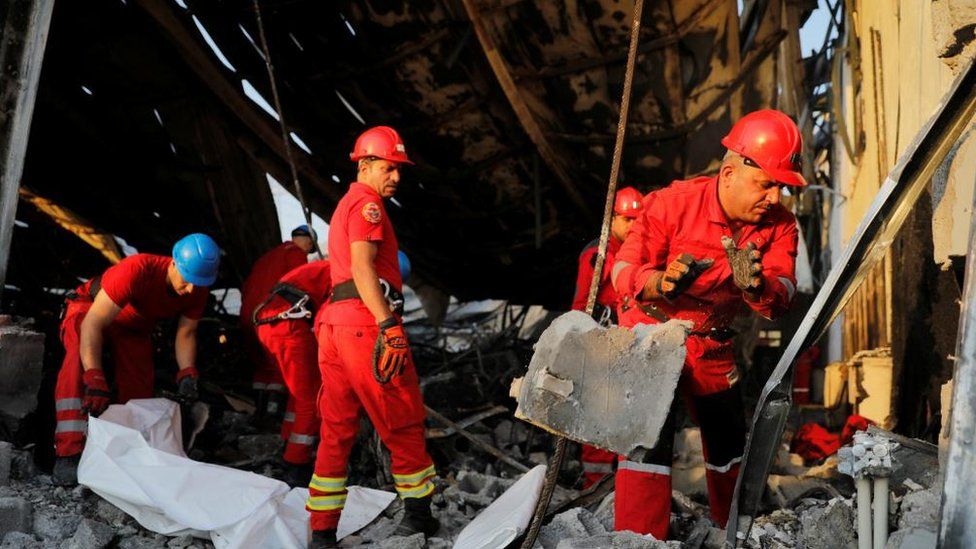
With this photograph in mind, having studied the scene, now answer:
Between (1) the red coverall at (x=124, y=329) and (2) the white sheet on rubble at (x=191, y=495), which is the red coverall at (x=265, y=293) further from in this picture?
(2) the white sheet on rubble at (x=191, y=495)

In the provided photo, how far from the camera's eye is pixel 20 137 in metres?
4.45

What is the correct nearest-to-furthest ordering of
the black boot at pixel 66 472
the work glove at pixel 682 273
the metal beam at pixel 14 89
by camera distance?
the work glove at pixel 682 273 < the metal beam at pixel 14 89 < the black boot at pixel 66 472

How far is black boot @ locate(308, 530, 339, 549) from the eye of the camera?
3.89 metres

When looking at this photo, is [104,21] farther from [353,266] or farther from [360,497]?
[360,497]

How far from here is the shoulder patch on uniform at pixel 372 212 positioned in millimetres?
3922

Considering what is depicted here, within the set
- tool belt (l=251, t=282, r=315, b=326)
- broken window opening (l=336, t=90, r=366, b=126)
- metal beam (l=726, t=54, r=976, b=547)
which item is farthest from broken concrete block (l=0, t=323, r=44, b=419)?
metal beam (l=726, t=54, r=976, b=547)

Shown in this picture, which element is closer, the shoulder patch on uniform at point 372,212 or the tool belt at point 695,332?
the tool belt at point 695,332

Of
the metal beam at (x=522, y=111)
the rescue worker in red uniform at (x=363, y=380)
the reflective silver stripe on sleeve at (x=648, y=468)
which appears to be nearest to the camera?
the reflective silver stripe on sleeve at (x=648, y=468)

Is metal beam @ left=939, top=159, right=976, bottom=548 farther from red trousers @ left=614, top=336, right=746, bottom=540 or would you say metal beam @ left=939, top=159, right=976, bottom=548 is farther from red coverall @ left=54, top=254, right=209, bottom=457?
red coverall @ left=54, top=254, right=209, bottom=457

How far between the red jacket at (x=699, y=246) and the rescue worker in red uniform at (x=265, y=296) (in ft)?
10.9

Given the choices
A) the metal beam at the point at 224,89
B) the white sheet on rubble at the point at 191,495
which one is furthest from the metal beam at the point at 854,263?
the metal beam at the point at 224,89

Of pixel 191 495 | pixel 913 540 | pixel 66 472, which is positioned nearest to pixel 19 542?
pixel 191 495

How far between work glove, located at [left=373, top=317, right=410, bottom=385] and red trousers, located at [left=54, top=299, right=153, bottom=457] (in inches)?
75.9

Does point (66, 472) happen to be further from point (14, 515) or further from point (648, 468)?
point (648, 468)
